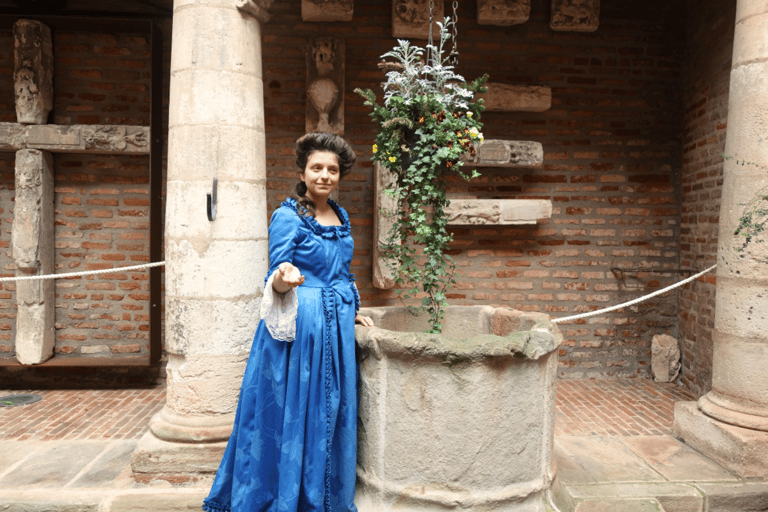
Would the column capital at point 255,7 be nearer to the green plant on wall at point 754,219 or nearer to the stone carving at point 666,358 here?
the green plant on wall at point 754,219

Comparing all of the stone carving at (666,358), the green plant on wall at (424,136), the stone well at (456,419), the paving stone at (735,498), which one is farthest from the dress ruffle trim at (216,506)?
the stone carving at (666,358)

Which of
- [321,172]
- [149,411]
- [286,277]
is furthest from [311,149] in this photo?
[149,411]

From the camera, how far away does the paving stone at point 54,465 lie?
2.74 m

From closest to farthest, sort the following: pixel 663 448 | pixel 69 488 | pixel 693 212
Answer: pixel 69 488 < pixel 663 448 < pixel 693 212

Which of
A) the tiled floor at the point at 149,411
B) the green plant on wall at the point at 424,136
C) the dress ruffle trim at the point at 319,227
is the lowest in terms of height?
the tiled floor at the point at 149,411

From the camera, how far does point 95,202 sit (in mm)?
4574

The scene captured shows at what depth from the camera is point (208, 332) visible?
2.70m

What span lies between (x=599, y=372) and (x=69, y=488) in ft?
14.5

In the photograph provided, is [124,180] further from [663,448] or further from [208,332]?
[663,448]

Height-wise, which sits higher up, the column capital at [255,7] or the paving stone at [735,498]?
the column capital at [255,7]

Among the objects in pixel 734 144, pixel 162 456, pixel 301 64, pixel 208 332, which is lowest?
pixel 162 456

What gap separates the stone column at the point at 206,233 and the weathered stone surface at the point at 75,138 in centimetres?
180

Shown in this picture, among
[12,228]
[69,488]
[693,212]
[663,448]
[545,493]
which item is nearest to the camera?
[545,493]

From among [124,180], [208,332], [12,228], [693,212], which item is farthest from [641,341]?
[12,228]
